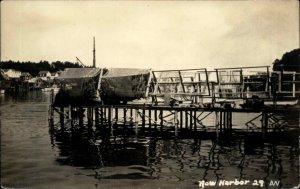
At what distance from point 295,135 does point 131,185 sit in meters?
19.6

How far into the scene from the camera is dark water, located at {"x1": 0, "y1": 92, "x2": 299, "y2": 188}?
664 inches

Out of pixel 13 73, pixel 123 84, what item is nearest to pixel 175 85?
pixel 123 84

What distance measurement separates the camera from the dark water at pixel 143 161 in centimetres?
1688

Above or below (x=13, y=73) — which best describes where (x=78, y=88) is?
below

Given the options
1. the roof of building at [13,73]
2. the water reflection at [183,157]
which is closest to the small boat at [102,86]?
the water reflection at [183,157]

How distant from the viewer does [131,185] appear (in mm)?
16031

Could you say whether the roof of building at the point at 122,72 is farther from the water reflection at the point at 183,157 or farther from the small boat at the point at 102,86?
the water reflection at the point at 183,157

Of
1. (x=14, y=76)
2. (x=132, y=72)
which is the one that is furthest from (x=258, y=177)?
(x=14, y=76)

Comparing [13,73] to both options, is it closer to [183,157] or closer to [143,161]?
[183,157]

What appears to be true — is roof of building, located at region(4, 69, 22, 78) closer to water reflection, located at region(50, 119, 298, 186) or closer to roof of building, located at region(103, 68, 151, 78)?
roof of building, located at region(103, 68, 151, 78)

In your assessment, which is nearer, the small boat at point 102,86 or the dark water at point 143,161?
the dark water at point 143,161

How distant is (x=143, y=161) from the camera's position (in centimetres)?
2094

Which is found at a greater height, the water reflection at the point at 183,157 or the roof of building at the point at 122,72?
the roof of building at the point at 122,72

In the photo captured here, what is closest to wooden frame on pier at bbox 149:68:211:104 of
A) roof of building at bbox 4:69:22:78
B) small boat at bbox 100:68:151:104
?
small boat at bbox 100:68:151:104
